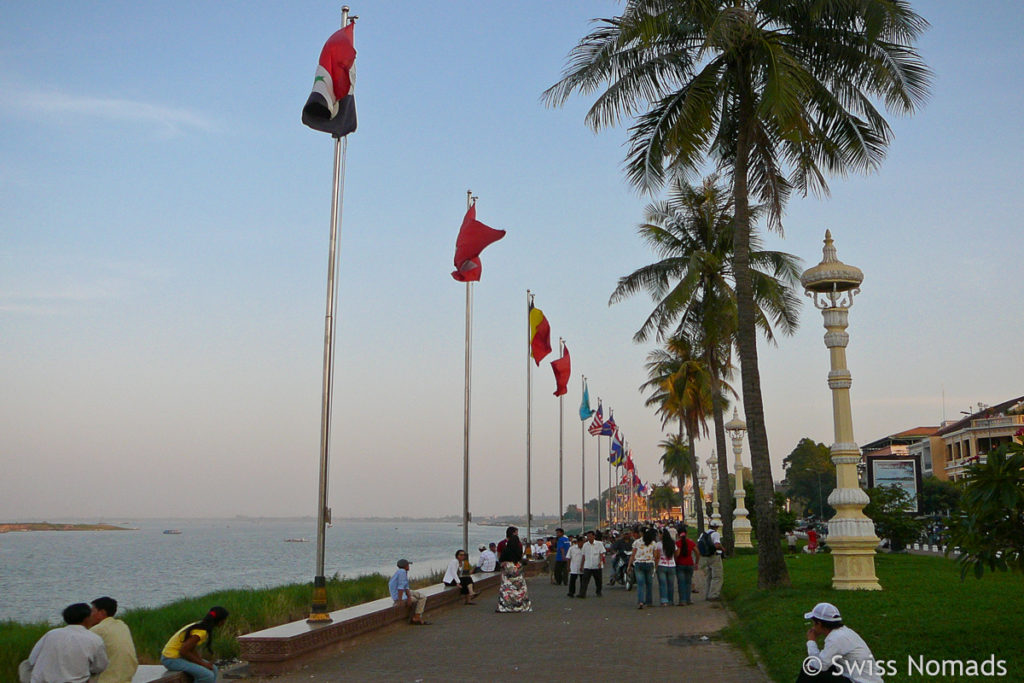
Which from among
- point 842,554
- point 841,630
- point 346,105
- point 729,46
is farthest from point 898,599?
point 346,105

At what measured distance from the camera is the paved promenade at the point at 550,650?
35.3 feet

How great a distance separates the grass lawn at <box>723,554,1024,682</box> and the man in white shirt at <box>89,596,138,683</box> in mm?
6504

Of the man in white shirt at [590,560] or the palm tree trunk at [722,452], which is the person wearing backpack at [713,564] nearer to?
the man in white shirt at [590,560]

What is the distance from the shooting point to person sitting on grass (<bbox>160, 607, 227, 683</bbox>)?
9.17 meters

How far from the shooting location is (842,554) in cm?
1669

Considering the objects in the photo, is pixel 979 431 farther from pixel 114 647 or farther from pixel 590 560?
pixel 114 647

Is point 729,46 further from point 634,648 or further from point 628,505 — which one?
point 628,505

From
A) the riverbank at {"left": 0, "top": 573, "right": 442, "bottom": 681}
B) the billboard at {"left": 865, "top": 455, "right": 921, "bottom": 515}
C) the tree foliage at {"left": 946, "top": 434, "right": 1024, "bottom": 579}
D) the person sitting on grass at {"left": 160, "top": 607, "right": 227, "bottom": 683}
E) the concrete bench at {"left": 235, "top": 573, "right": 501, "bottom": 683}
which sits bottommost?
the riverbank at {"left": 0, "top": 573, "right": 442, "bottom": 681}

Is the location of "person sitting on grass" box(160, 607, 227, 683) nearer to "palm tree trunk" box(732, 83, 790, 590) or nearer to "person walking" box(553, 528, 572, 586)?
"palm tree trunk" box(732, 83, 790, 590)

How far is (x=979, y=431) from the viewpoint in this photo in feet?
292

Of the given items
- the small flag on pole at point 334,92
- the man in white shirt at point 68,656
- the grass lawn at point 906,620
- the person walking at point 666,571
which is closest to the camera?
the man in white shirt at point 68,656

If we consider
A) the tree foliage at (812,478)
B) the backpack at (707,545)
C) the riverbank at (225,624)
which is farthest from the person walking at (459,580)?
the tree foliage at (812,478)

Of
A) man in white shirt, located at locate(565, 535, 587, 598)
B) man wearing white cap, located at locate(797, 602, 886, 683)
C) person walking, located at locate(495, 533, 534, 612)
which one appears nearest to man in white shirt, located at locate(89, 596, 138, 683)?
man wearing white cap, located at locate(797, 602, 886, 683)

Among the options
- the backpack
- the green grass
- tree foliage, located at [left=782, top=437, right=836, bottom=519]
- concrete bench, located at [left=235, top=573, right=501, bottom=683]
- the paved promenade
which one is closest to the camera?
the paved promenade
